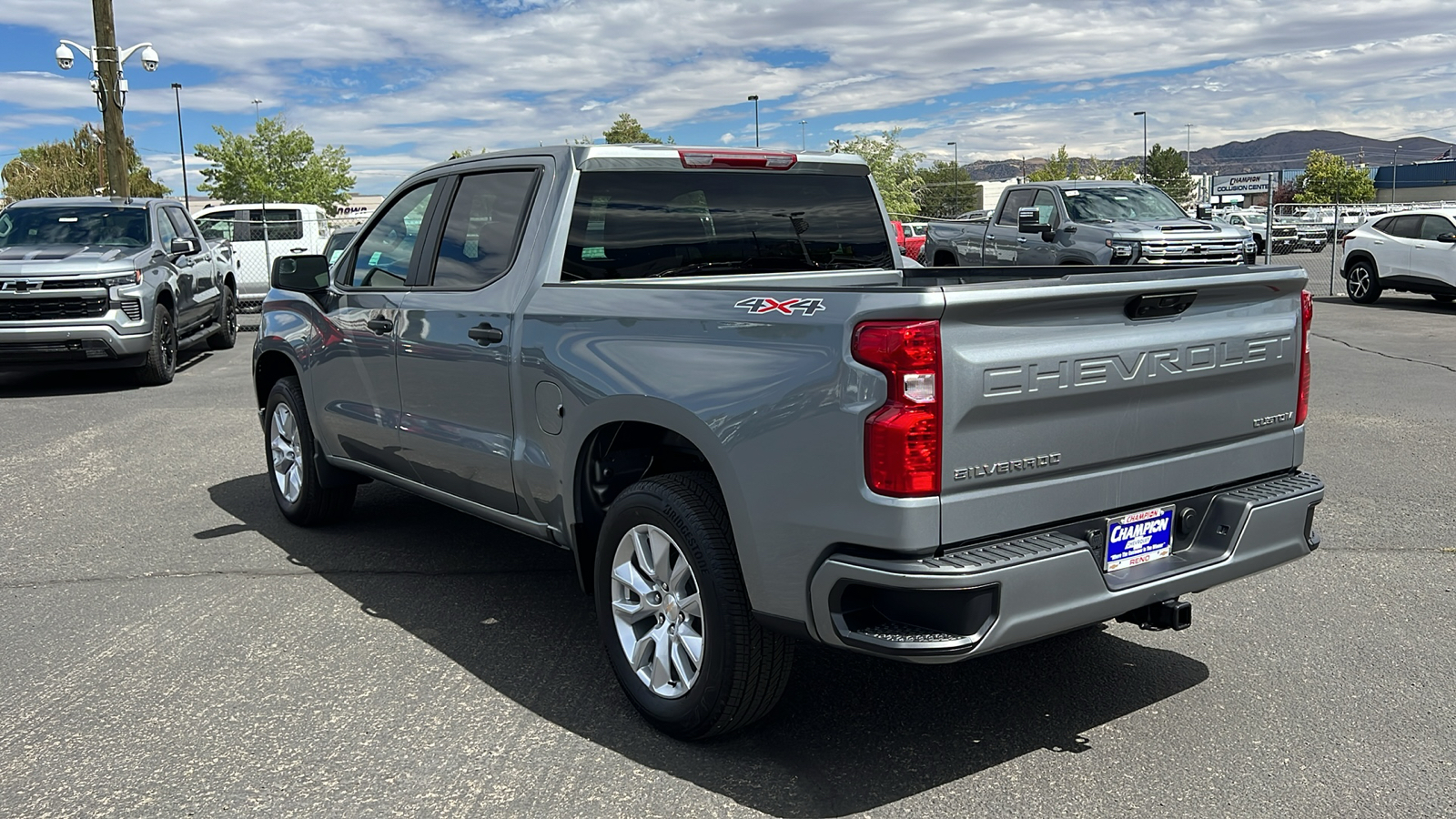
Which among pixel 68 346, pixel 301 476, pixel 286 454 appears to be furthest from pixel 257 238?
pixel 301 476

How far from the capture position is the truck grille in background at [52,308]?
469 inches

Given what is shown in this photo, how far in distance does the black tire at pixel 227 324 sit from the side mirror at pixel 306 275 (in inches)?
436

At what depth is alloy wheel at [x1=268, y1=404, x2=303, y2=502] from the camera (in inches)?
261

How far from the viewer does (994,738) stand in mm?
3900

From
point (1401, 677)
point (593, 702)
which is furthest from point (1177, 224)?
point (593, 702)

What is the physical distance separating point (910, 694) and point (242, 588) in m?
3.24

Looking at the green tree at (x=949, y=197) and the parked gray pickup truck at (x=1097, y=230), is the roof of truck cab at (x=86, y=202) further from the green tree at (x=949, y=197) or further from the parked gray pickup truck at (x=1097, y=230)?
the green tree at (x=949, y=197)

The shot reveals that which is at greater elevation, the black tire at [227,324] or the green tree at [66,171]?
the green tree at [66,171]

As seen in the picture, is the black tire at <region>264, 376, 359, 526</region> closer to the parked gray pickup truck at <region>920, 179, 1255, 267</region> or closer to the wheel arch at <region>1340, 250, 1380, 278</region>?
the parked gray pickup truck at <region>920, 179, 1255, 267</region>

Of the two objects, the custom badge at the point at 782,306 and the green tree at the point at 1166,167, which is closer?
the custom badge at the point at 782,306

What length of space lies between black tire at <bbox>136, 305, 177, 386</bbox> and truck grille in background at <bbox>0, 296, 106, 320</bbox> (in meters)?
0.60

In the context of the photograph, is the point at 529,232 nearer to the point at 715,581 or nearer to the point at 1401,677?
the point at 715,581

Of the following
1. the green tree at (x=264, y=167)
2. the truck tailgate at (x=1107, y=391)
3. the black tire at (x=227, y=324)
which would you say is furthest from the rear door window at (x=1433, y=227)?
the green tree at (x=264, y=167)

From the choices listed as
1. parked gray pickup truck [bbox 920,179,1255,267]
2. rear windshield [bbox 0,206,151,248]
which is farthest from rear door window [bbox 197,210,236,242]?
parked gray pickup truck [bbox 920,179,1255,267]
